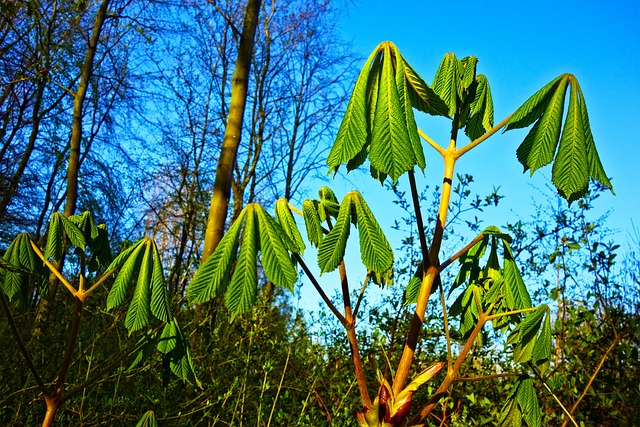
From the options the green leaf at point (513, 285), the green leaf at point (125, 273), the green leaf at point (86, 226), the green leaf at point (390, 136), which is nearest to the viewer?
the green leaf at point (390, 136)

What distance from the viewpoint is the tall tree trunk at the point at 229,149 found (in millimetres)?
5391

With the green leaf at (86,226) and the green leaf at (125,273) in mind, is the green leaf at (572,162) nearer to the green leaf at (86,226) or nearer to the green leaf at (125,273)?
the green leaf at (125,273)

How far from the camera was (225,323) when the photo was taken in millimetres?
4613

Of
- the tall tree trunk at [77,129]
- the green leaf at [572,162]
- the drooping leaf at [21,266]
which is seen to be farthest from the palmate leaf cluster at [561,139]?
the tall tree trunk at [77,129]

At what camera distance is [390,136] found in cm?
98

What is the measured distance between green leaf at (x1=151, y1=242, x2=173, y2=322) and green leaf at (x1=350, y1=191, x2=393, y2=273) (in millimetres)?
640

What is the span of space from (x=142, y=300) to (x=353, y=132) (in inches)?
30.4

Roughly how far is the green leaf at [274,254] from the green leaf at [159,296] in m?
0.48

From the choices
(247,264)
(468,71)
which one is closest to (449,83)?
(468,71)

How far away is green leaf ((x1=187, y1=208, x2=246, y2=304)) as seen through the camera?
44.1 inches

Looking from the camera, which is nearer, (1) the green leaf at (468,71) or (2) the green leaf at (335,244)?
(2) the green leaf at (335,244)

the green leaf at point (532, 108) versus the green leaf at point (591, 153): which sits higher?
the green leaf at point (532, 108)

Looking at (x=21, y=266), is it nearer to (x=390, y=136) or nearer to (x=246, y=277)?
(x=246, y=277)

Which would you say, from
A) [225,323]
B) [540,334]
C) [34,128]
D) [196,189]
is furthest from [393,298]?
[196,189]
